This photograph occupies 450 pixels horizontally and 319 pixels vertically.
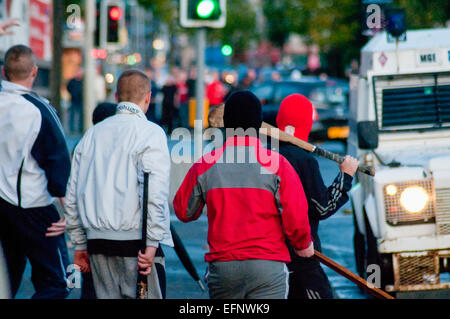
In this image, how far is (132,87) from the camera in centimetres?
524

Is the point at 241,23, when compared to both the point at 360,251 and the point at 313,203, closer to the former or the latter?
the point at 360,251

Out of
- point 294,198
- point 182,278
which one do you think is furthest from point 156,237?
point 182,278

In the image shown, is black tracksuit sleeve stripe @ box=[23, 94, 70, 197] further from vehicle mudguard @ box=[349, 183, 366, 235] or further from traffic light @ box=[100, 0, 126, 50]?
traffic light @ box=[100, 0, 126, 50]

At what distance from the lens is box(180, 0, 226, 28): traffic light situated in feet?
35.3

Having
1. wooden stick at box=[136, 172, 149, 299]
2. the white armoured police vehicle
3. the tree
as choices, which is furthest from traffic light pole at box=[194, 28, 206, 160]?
the tree

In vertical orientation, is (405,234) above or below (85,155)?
below

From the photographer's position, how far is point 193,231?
1127 cm

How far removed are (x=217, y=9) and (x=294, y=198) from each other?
21.5 ft

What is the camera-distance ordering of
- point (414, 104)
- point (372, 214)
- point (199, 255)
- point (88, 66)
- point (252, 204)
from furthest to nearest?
point (88, 66), point (199, 255), point (414, 104), point (372, 214), point (252, 204)

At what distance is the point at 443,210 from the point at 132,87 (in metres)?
2.79

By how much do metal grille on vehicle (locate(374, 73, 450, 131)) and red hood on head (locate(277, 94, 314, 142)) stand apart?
116 inches

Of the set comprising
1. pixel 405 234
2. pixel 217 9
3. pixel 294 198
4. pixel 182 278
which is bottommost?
pixel 182 278

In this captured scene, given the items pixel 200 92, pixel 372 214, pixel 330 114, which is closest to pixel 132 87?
pixel 372 214
